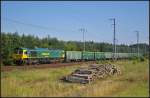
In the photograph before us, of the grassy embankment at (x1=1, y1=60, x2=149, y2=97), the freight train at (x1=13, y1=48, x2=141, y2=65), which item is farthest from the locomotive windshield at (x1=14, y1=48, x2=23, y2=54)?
the grassy embankment at (x1=1, y1=60, x2=149, y2=97)

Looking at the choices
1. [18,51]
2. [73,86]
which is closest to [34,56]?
[18,51]

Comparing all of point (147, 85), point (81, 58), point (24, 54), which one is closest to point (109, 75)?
point (147, 85)

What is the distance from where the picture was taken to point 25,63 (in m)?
47.5

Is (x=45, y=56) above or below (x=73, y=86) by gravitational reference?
above

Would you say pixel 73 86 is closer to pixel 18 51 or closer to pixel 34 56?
pixel 18 51

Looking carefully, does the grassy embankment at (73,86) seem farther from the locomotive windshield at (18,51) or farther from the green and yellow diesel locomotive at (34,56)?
the locomotive windshield at (18,51)

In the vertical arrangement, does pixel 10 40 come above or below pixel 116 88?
above

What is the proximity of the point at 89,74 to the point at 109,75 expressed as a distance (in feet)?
13.0

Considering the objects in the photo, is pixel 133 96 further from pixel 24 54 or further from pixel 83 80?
pixel 24 54

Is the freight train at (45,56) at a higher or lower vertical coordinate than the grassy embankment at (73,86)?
higher

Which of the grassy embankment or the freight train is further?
the freight train

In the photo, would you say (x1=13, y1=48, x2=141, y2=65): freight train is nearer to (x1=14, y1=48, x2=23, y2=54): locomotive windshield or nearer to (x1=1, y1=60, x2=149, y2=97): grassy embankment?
(x1=14, y1=48, x2=23, y2=54): locomotive windshield

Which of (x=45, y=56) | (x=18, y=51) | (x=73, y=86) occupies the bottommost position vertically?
(x=73, y=86)

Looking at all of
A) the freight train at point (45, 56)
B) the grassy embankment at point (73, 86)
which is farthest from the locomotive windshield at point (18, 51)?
the grassy embankment at point (73, 86)
